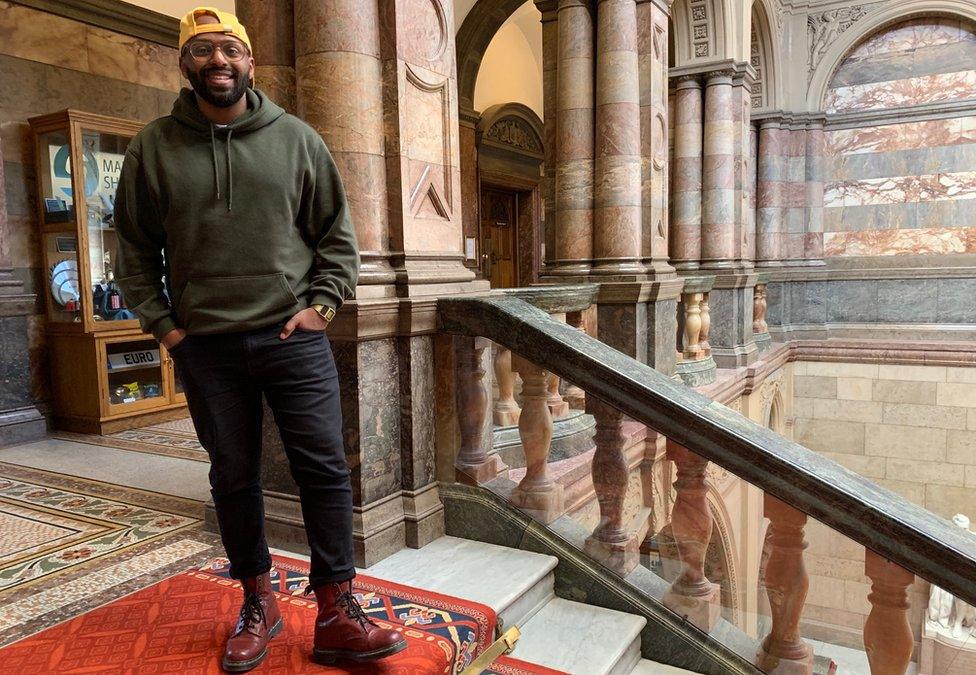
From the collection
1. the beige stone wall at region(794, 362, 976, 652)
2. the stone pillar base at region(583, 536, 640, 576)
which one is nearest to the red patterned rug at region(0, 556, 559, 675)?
the stone pillar base at region(583, 536, 640, 576)

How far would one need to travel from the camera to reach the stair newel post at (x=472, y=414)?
10.5 ft

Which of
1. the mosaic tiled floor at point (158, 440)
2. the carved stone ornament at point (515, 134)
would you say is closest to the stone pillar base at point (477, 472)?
the mosaic tiled floor at point (158, 440)

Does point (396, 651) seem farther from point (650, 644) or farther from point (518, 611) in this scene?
point (650, 644)

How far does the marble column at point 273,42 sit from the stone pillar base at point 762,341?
23.5ft

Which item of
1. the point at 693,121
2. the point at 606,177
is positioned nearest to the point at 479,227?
the point at 693,121

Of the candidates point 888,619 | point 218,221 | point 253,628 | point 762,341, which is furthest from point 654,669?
point 762,341

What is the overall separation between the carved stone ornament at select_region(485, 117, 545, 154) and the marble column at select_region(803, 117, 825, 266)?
152 inches

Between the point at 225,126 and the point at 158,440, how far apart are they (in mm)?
3906

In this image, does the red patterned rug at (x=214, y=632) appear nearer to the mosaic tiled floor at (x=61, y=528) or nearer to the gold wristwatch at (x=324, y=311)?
the mosaic tiled floor at (x=61, y=528)

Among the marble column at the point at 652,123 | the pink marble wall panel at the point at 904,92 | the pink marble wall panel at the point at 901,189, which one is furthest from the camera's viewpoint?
the pink marble wall panel at the point at 901,189

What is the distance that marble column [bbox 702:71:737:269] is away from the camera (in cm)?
789

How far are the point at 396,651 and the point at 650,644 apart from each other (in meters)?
1.15

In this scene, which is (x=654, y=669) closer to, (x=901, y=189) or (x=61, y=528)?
(x=61, y=528)

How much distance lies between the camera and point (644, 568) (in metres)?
2.92
